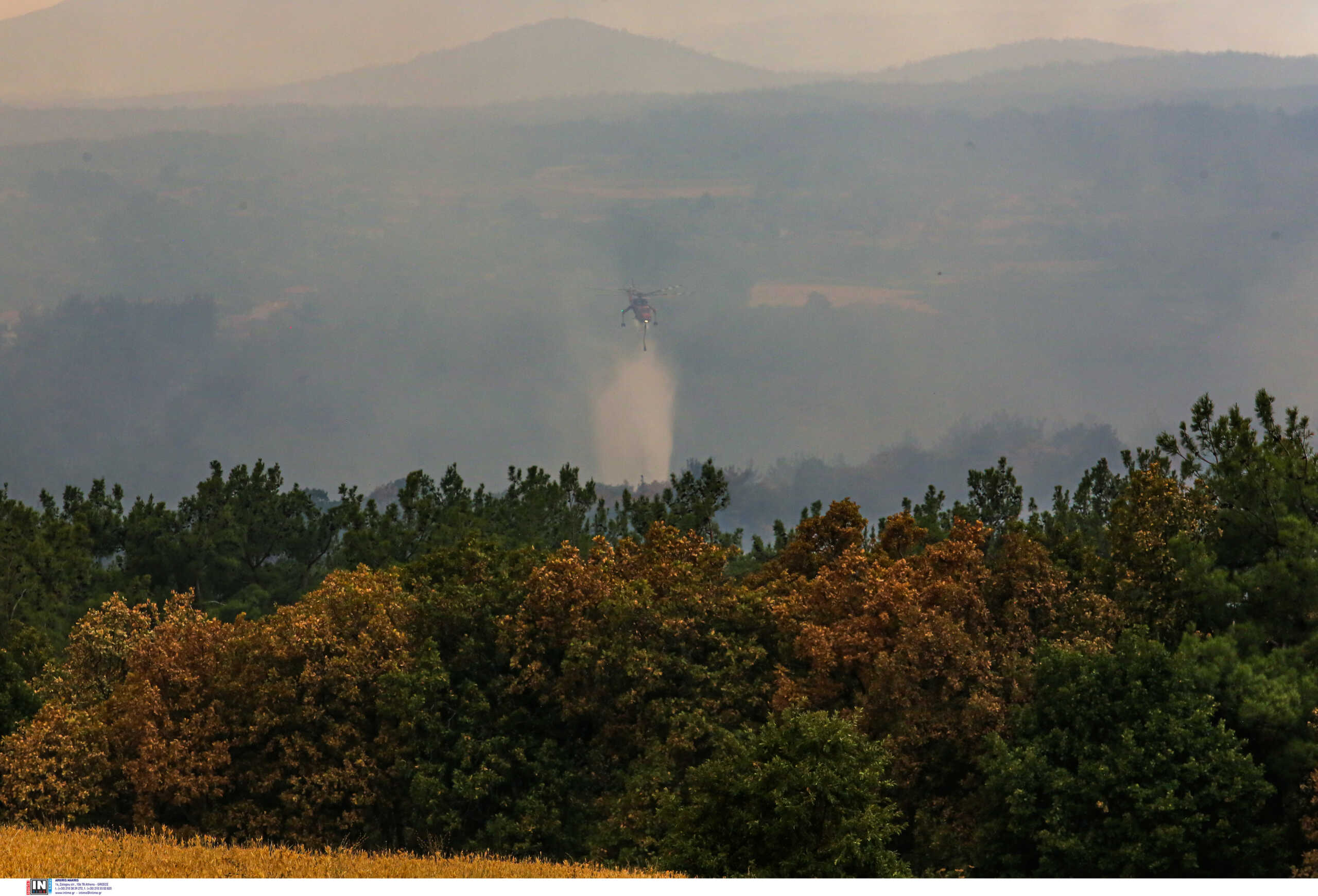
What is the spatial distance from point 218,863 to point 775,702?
1191 cm

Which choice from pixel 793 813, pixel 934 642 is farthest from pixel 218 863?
pixel 934 642

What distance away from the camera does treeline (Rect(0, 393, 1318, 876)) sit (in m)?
26.3

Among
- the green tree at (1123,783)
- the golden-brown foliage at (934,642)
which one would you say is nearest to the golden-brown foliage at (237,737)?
the golden-brown foliage at (934,642)

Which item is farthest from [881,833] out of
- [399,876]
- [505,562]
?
[505,562]

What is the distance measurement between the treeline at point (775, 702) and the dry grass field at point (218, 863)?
275 centimetres

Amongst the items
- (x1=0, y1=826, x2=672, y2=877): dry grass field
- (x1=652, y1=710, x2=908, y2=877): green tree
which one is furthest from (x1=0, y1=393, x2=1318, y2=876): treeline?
(x1=0, y1=826, x2=672, y2=877): dry grass field

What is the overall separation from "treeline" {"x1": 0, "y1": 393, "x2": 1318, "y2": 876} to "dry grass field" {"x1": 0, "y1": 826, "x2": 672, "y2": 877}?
2752 mm

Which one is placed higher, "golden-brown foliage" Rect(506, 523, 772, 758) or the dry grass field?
"golden-brown foliage" Rect(506, 523, 772, 758)

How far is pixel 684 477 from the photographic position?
6550cm

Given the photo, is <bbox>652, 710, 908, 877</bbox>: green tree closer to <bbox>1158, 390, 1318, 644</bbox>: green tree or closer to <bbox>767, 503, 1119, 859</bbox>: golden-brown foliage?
<bbox>767, 503, 1119, 859</bbox>: golden-brown foliage

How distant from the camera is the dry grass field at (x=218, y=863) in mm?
23016

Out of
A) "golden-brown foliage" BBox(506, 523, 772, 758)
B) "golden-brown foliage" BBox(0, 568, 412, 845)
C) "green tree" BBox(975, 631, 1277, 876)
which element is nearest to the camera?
"green tree" BBox(975, 631, 1277, 876)

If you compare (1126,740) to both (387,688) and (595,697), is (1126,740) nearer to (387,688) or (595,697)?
(595,697)

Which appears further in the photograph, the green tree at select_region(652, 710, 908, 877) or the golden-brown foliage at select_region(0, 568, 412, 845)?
the golden-brown foliage at select_region(0, 568, 412, 845)
